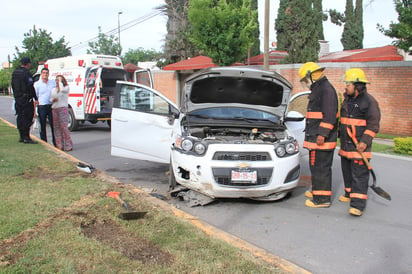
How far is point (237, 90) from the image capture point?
19.1 ft

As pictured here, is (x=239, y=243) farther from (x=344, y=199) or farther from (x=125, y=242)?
(x=344, y=199)

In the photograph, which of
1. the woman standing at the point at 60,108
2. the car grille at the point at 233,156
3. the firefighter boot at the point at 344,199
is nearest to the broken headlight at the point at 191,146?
the car grille at the point at 233,156

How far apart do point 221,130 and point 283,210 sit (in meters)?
1.50

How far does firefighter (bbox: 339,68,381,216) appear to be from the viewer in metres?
4.54

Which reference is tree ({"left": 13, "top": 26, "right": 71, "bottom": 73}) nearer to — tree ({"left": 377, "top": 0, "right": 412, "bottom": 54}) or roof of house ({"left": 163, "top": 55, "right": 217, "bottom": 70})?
roof of house ({"left": 163, "top": 55, "right": 217, "bottom": 70})

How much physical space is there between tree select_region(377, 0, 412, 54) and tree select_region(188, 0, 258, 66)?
5.61m

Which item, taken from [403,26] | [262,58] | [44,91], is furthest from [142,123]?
[262,58]

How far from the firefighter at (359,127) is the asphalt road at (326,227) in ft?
1.08

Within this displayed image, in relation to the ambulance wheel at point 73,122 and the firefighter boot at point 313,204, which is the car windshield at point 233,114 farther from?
the ambulance wheel at point 73,122

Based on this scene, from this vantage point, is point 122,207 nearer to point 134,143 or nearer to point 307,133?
point 134,143

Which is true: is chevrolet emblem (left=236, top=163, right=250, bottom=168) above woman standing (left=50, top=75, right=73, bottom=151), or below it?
below

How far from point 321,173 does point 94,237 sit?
9.81 ft

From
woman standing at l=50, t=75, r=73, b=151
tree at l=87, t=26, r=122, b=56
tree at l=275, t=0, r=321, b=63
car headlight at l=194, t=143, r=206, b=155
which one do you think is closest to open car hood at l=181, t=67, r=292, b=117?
car headlight at l=194, t=143, r=206, b=155

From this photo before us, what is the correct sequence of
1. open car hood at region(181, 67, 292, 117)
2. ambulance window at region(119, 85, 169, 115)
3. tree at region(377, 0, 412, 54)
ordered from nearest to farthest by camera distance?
open car hood at region(181, 67, 292, 117)
ambulance window at region(119, 85, 169, 115)
tree at region(377, 0, 412, 54)
